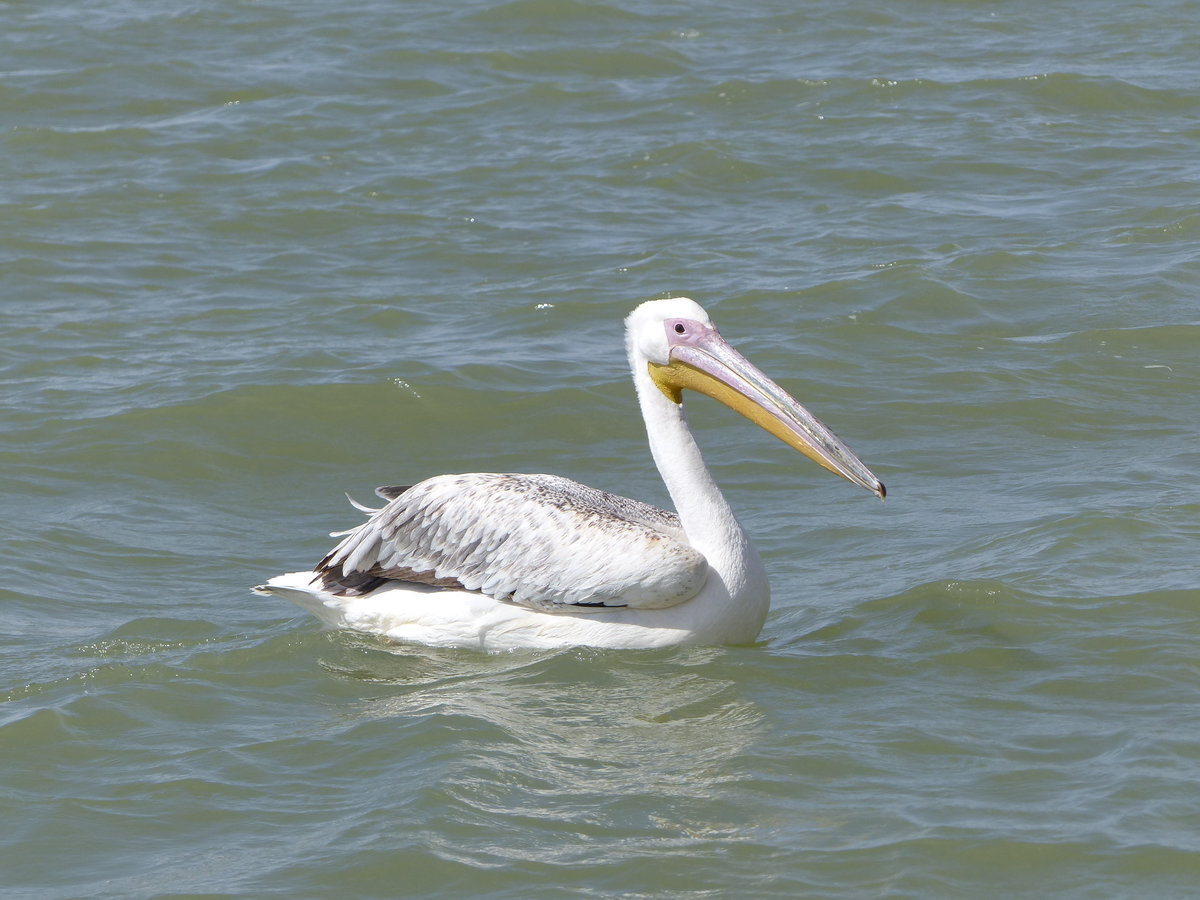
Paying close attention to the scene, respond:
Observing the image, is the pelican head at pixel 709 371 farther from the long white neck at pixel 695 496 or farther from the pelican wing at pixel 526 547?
the pelican wing at pixel 526 547

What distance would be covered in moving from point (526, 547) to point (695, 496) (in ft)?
1.92

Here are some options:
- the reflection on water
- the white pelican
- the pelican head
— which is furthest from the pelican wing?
the pelican head

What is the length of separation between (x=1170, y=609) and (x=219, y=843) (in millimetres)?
3145

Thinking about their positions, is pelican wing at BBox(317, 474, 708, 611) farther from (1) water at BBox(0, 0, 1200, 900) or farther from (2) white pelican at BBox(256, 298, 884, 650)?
(1) water at BBox(0, 0, 1200, 900)

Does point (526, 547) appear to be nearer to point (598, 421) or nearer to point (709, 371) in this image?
point (709, 371)

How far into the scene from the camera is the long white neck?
598 cm

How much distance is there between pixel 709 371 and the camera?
6.04 meters

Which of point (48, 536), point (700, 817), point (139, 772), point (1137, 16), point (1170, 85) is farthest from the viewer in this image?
point (1137, 16)

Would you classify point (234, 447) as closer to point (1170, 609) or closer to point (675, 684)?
point (675, 684)

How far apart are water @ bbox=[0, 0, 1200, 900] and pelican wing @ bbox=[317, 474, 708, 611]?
262mm

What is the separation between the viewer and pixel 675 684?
5812mm

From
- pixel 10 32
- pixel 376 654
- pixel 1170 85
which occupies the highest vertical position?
pixel 10 32

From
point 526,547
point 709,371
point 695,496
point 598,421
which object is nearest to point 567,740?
point 526,547

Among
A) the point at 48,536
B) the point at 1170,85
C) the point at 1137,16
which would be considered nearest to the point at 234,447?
the point at 48,536
